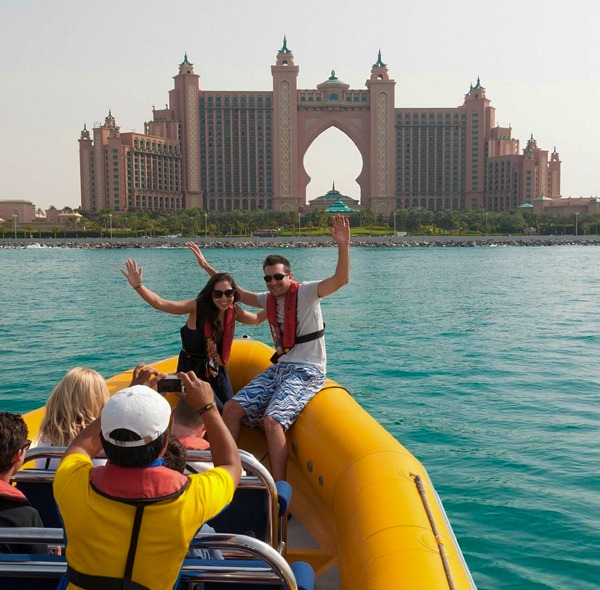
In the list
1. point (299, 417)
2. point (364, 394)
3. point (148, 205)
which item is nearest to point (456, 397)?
point (364, 394)

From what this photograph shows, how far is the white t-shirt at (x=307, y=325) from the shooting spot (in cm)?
508

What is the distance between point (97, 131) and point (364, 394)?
132 m

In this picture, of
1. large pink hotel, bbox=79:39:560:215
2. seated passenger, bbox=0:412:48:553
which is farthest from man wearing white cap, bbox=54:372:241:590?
large pink hotel, bbox=79:39:560:215

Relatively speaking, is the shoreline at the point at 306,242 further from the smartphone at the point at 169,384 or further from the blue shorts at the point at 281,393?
the smartphone at the point at 169,384

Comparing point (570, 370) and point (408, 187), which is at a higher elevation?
point (408, 187)

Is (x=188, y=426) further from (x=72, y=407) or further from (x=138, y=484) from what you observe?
(x=138, y=484)

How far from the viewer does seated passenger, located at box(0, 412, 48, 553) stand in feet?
8.57

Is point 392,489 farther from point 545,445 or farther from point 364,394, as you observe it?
point 364,394

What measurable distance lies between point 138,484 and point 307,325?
3.01m

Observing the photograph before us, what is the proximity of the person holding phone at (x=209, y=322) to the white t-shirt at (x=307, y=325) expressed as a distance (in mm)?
385

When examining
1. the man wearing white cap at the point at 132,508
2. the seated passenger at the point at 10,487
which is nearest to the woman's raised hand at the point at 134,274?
the seated passenger at the point at 10,487

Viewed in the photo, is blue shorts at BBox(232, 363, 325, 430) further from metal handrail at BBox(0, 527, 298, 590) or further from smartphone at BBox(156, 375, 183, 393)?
metal handrail at BBox(0, 527, 298, 590)

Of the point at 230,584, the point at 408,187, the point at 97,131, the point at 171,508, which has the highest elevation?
the point at 97,131

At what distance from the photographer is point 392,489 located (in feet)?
11.5
